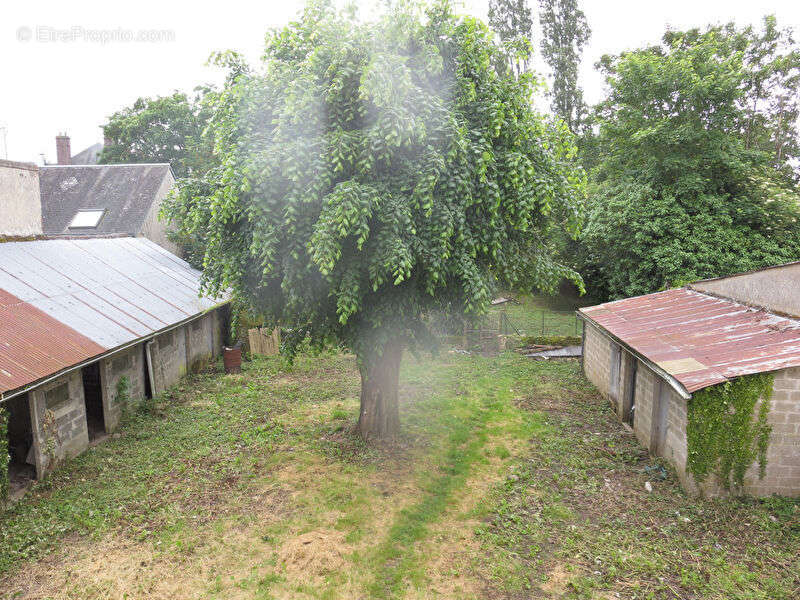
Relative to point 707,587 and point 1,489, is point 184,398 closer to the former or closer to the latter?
point 1,489

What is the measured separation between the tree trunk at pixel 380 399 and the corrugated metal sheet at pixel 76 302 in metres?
5.45

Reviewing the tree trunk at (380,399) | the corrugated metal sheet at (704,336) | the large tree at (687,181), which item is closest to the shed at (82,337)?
the tree trunk at (380,399)

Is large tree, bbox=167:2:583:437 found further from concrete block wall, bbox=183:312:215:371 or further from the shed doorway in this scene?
concrete block wall, bbox=183:312:215:371

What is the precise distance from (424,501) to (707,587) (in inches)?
166

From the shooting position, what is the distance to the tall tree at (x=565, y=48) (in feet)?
98.1

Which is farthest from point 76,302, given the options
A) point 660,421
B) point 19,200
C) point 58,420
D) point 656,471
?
point 660,421

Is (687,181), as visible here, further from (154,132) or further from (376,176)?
(154,132)

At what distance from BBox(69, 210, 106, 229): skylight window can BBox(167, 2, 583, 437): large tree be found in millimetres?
15575

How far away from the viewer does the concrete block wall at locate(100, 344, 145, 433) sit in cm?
1151

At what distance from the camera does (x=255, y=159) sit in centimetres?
777

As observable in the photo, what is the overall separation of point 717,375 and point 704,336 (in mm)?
2367

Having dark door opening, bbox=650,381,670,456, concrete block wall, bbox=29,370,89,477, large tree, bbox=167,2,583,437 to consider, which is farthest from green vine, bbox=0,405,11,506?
dark door opening, bbox=650,381,670,456

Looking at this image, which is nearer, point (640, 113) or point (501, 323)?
point (640, 113)

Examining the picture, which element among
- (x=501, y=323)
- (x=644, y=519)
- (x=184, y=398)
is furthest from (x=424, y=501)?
(x=501, y=323)
